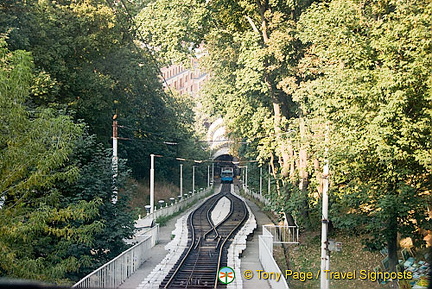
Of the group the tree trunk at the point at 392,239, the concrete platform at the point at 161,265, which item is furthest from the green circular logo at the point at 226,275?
the tree trunk at the point at 392,239

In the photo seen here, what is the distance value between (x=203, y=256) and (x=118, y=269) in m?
7.61

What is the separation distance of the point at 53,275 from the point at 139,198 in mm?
36606

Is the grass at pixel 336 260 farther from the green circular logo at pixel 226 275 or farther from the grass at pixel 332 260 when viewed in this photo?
the green circular logo at pixel 226 275

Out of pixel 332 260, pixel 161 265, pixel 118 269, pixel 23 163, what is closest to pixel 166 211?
pixel 161 265

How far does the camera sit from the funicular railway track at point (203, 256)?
17.6 m

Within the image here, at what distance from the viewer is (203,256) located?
914 inches

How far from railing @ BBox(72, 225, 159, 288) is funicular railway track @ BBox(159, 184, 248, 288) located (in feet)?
4.49

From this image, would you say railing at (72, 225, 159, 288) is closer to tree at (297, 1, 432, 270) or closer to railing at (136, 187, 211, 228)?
tree at (297, 1, 432, 270)

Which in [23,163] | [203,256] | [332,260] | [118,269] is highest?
[23,163]

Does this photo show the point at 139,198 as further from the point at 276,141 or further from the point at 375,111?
the point at 375,111

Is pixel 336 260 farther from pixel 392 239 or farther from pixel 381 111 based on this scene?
pixel 381 111

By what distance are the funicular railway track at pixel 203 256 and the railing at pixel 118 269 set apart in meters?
1.37

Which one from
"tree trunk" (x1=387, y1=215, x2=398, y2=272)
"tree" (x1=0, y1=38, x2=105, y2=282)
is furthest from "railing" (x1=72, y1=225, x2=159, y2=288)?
"tree trunk" (x1=387, y1=215, x2=398, y2=272)

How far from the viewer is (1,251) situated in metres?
9.61
